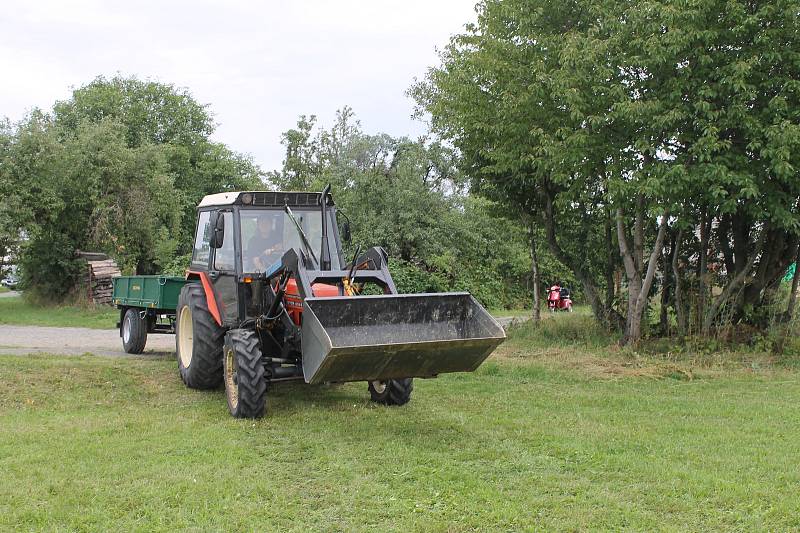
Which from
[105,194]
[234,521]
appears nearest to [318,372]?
[234,521]

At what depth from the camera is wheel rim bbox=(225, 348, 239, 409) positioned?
7797mm

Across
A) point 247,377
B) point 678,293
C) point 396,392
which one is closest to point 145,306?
point 247,377

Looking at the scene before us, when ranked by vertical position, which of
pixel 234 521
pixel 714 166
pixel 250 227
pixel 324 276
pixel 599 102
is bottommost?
pixel 234 521

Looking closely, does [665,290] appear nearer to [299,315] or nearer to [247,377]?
[299,315]

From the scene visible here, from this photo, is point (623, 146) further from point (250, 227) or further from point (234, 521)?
point (234, 521)

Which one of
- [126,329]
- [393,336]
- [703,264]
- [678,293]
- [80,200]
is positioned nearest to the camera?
[393,336]

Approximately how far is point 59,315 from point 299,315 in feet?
55.4

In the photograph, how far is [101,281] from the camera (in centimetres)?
2338

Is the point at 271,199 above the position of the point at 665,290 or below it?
above

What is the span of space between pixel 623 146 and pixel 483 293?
14562 mm

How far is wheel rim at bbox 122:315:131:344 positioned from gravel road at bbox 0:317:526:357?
0.25 m

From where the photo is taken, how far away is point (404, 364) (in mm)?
6977

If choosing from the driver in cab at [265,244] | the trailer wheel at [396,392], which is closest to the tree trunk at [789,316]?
the trailer wheel at [396,392]

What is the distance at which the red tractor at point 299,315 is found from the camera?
6957mm
